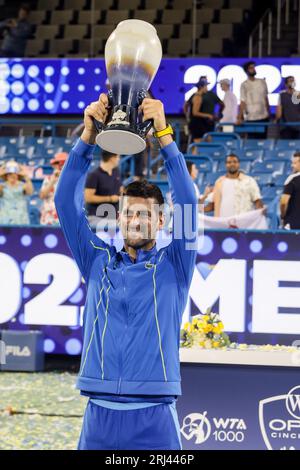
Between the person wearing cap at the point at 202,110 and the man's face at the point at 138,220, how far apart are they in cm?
1162

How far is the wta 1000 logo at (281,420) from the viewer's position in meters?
6.14

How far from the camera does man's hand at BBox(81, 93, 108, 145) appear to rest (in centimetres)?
369

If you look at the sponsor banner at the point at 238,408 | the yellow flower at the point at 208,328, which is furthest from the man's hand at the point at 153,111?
the yellow flower at the point at 208,328

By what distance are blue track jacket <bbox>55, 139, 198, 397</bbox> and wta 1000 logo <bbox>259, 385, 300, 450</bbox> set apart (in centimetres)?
254

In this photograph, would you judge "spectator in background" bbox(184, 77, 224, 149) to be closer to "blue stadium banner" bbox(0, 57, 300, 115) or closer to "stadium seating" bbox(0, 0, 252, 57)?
"blue stadium banner" bbox(0, 57, 300, 115)

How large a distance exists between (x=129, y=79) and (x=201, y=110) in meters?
11.8

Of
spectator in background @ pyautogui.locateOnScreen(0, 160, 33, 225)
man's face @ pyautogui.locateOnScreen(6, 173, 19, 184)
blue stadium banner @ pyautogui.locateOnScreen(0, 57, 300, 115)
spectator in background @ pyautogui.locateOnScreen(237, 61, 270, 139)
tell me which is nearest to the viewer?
spectator in background @ pyautogui.locateOnScreen(0, 160, 33, 225)

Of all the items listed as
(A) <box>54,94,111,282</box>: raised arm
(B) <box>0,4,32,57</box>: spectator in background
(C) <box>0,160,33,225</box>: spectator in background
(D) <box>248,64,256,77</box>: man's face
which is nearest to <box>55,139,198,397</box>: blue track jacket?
(A) <box>54,94,111,282</box>: raised arm

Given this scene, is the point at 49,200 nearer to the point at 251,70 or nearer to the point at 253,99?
the point at 251,70

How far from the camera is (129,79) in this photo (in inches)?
148

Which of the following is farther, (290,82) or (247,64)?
(247,64)

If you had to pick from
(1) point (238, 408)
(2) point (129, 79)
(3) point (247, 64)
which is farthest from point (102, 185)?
(2) point (129, 79)

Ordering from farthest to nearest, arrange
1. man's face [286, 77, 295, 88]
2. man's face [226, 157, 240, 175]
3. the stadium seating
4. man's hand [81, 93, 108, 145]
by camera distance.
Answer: the stadium seating
man's face [286, 77, 295, 88]
man's face [226, 157, 240, 175]
man's hand [81, 93, 108, 145]

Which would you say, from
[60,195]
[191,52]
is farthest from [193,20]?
[60,195]
